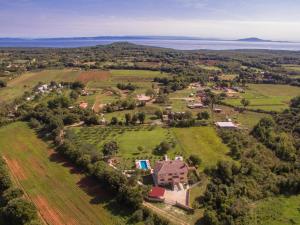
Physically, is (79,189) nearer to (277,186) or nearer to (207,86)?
(277,186)

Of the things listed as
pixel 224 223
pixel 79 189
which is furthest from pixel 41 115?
pixel 224 223

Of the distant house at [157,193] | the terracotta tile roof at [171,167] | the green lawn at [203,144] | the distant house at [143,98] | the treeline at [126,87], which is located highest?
the treeline at [126,87]

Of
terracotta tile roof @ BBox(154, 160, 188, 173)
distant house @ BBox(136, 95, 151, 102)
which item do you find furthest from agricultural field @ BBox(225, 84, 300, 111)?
terracotta tile roof @ BBox(154, 160, 188, 173)

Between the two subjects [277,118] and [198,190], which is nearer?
[198,190]

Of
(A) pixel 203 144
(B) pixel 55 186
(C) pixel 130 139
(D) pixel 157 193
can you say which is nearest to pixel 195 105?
(A) pixel 203 144

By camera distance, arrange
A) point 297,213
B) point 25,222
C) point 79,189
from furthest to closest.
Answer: point 79,189 < point 297,213 < point 25,222

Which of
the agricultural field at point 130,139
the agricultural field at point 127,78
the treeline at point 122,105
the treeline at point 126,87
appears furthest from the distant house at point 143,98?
the agricultural field at point 130,139

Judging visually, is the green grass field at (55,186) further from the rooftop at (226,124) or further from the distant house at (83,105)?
the rooftop at (226,124)
